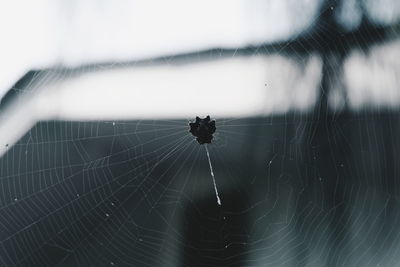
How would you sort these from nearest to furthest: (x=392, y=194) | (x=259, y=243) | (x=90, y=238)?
1. (x=392, y=194)
2. (x=259, y=243)
3. (x=90, y=238)

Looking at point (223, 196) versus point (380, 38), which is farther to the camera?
point (223, 196)

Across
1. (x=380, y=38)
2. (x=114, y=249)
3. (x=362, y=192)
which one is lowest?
(x=114, y=249)

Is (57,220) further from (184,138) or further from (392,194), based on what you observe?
(392,194)

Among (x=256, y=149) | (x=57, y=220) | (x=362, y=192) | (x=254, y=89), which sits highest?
(x=254, y=89)

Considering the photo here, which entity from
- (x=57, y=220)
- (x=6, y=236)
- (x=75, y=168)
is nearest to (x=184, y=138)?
(x=75, y=168)

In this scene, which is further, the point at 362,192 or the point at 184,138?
the point at 184,138

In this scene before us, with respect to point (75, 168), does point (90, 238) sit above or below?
below

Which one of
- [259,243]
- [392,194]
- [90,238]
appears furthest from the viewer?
[90,238]

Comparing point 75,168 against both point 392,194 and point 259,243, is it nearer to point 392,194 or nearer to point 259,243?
point 259,243

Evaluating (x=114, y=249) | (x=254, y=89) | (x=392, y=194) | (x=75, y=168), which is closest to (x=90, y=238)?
(x=114, y=249)
